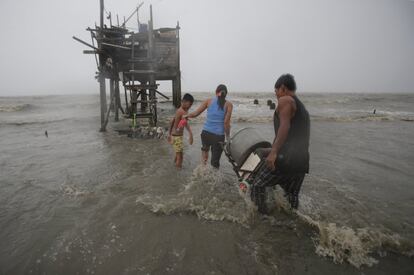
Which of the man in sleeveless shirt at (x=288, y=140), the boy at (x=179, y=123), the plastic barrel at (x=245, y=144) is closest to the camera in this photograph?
the man in sleeveless shirt at (x=288, y=140)

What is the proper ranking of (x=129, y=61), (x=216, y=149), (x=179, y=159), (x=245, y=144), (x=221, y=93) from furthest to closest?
1. (x=129, y=61)
2. (x=179, y=159)
3. (x=216, y=149)
4. (x=221, y=93)
5. (x=245, y=144)

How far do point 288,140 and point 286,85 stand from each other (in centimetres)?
69

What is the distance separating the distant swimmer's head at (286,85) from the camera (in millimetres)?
3221

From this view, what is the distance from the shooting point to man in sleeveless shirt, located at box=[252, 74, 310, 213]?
3064mm

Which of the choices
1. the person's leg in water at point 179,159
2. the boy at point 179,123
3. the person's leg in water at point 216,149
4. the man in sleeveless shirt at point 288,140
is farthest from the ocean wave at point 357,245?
the person's leg in water at point 179,159

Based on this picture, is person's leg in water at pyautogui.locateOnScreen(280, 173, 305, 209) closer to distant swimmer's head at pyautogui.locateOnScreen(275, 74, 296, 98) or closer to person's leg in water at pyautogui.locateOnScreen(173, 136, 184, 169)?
distant swimmer's head at pyautogui.locateOnScreen(275, 74, 296, 98)

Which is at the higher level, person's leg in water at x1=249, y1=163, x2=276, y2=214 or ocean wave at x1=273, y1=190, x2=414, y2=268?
person's leg in water at x1=249, y1=163, x2=276, y2=214

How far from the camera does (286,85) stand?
3.23 metres

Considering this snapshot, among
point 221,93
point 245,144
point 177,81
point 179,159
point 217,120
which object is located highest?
point 177,81

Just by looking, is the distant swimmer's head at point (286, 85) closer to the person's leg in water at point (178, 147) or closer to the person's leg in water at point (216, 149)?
the person's leg in water at point (216, 149)

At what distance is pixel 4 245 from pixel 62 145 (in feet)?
20.8

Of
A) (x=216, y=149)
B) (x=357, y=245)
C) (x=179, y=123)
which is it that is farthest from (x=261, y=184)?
(x=179, y=123)

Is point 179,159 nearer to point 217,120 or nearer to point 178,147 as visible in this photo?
point 178,147

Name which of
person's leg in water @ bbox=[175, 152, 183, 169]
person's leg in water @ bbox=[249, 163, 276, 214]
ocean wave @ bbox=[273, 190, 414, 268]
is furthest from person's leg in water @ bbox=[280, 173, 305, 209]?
person's leg in water @ bbox=[175, 152, 183, 169]
